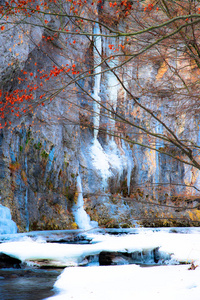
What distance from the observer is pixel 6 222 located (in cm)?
898

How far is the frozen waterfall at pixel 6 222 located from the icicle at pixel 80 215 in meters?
4.25

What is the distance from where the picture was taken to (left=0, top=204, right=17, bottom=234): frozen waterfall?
8.77 metres

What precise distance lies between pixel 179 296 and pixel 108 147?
15.6 metres

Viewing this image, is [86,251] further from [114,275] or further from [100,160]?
[100,160]

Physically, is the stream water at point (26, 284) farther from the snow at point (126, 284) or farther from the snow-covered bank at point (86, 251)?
the snow at point (126, 284)

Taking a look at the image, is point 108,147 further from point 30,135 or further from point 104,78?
point 30,135

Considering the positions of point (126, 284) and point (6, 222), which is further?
point (6, 222)

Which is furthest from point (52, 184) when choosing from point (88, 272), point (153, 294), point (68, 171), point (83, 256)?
point (153, 294)

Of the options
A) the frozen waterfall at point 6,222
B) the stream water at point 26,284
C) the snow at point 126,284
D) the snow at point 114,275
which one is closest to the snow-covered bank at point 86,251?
the snow at point 114,275

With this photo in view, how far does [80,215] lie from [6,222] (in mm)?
5110

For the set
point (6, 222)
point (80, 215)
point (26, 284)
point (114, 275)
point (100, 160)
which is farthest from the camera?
point (100, 160)

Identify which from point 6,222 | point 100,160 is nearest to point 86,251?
point 6,222

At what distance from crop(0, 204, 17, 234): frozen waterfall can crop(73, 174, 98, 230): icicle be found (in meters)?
4.25

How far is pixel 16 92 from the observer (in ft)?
32.6
